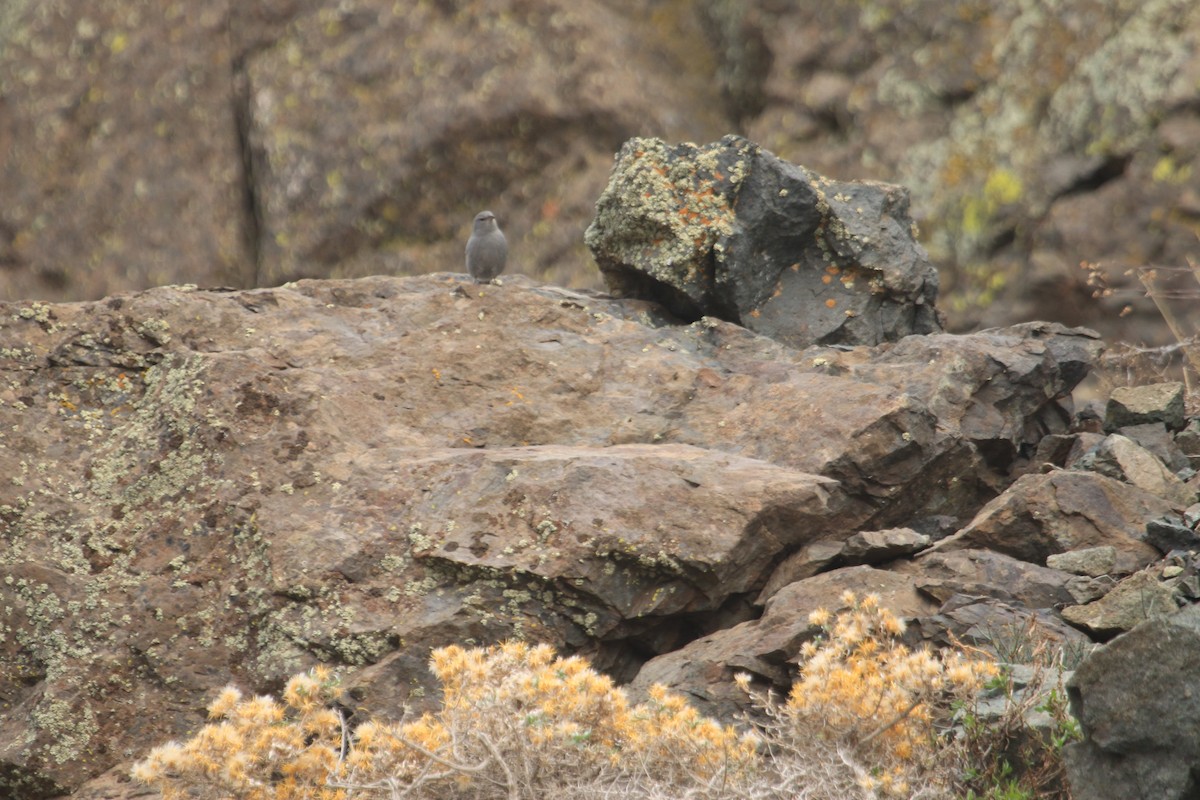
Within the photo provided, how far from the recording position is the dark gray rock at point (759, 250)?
8891 millimetres

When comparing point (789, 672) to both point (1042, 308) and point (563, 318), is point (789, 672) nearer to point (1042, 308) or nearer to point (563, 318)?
point (563, 318)

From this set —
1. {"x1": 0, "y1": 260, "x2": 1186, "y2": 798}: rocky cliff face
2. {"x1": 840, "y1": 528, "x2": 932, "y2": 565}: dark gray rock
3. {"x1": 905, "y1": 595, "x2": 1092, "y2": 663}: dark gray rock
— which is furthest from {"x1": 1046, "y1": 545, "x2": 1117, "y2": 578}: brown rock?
{"x1": 840, "y1": 528, "x2": 932, "y2": 565}: dark gray rock

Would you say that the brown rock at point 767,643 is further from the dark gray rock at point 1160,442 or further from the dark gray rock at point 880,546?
the dark gray rock at point 1160,442

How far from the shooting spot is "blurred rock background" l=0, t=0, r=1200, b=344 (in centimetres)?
1680

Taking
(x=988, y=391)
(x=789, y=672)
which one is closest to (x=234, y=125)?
(x=988, y=391)

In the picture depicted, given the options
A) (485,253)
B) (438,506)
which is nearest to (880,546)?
(438,506)

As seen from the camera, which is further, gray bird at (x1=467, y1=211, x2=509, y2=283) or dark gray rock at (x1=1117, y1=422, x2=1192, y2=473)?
gray bird at (x1=467, y1=211, x2=509, y2=283)

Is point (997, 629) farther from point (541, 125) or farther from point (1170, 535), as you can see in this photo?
point (541, 125)

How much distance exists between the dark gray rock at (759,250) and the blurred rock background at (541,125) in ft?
24.9

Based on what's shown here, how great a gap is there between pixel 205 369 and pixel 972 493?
427 centimetres

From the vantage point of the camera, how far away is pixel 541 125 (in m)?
19.2

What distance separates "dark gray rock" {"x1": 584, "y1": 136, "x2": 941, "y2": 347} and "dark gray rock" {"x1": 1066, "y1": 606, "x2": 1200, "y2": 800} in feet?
15.1

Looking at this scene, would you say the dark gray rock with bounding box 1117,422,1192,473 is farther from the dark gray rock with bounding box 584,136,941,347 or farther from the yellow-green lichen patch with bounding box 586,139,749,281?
the yellow-green lichen patch with bounding box 586,139,749,281

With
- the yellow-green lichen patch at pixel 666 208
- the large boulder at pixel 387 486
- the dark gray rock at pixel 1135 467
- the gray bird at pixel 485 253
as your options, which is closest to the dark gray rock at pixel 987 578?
the large boulder at pixel 387 486
